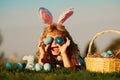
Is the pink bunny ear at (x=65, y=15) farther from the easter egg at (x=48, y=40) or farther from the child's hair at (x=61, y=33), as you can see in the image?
the easter egg at (x=48, y=40)

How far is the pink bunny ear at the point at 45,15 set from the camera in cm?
612

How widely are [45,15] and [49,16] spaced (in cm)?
7

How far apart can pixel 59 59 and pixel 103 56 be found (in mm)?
897

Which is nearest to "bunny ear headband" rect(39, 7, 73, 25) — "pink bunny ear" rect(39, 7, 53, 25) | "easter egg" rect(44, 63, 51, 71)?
"pink bunny ear" rect(39, 7, 53, 25)

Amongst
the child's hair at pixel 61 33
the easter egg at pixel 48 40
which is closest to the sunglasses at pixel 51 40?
the easter egg at pixel 48 40

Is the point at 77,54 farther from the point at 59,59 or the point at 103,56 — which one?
the point at 103,56

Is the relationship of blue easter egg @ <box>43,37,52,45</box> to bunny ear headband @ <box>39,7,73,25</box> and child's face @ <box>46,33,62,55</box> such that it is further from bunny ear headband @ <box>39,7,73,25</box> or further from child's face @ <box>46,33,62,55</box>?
bunny ear headband @ <box>39,7,73,25</box>

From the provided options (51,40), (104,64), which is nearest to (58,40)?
(51,40)

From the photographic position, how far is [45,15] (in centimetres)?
612

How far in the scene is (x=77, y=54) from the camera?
20.0ft

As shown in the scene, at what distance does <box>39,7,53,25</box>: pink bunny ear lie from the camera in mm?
6121

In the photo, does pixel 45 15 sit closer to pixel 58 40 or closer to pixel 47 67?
pixel 58 40

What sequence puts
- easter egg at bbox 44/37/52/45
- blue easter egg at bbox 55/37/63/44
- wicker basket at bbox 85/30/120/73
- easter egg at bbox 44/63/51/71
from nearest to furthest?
1. wicker basket at bbox 85/30/120/73
2. easter egg at bbox 44/63/51/71
3. blue easter egg at bbox 55/37/63/44
4. easter egg at bbox 44/37/52/45

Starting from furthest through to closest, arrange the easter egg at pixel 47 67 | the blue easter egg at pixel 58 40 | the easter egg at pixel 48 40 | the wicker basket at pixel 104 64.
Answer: the easter egg at pixel 48 40 < the blue easter egg at pixel 58 40 < the easter egg at pixel 47 67 < the wicker basket at pixel 104 64
